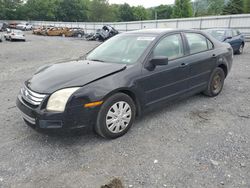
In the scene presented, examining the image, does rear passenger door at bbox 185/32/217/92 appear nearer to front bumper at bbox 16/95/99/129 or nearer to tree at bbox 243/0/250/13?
front bumper at bbox 16/95/99/129

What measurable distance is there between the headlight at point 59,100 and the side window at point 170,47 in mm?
1568

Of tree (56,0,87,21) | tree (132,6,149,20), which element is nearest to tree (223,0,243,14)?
tree (132,6,149,20)

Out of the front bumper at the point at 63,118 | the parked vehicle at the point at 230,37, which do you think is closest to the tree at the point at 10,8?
the parked vehicle at the point at 230,37

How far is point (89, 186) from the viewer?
2.45 m

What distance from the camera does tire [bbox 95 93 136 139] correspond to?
124 inches

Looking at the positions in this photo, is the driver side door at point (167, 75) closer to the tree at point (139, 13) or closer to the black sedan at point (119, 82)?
the black sedan at point (119, 82)

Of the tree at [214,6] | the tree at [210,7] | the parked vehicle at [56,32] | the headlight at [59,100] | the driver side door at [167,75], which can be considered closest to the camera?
the headlight at [59,100]

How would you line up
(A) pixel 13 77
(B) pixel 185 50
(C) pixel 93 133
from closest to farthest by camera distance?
(C) pixel 93 133, (B) pixel 185 50, (A) pixel 13 77

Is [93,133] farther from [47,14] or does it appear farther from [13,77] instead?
[47,14]

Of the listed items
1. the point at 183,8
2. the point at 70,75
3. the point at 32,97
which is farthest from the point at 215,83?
the point at 183,8

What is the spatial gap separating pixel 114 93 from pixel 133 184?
126 cm

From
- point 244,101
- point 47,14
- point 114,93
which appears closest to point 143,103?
point 114,93

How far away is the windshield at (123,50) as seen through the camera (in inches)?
144

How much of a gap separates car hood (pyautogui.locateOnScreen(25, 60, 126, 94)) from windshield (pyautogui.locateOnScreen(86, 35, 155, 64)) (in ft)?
0.90
